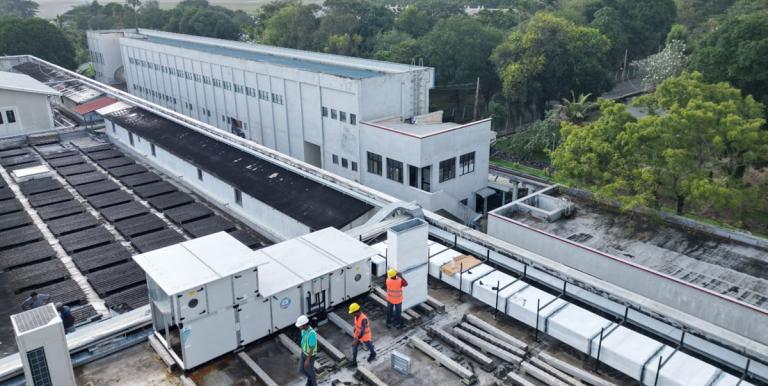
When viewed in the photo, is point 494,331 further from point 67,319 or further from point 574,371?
point 67,319

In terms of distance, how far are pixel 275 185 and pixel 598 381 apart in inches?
754

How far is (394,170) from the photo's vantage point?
38906 mm

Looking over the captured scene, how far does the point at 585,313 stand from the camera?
15.2 m

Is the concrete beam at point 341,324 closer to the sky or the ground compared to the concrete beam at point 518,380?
closer to the sky

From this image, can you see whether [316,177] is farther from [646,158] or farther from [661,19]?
[661,19]

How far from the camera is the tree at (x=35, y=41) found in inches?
3223

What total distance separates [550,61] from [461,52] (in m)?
12.0

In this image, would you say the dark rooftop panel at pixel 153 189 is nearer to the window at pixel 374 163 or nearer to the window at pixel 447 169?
the window at pixel 374 163

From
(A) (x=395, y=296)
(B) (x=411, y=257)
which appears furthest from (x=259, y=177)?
(A) (x=395, y=296)

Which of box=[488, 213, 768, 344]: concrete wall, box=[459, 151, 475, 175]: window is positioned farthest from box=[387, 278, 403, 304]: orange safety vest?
box=[459, 151, 475, 175]: window

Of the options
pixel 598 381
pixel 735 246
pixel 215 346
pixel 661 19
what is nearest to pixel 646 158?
pixel 735 246

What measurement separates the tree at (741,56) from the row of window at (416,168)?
27963 millimetres

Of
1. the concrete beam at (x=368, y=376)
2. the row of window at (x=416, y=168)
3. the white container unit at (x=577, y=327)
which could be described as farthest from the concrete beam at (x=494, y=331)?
the row of window at (x=416, y=168)

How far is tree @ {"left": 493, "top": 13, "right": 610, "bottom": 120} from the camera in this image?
206 ft
